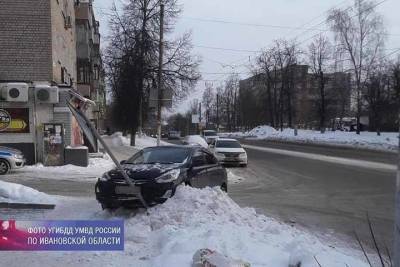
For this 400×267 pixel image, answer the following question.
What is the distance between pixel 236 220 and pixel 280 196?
22.6ft

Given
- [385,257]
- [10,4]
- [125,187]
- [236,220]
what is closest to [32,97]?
[10,4]

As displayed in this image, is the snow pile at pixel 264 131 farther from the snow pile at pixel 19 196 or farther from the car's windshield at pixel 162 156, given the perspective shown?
the snow pile at pixel 19 196

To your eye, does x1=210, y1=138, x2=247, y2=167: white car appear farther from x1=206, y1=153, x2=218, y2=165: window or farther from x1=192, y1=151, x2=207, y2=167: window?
x1=192, y1=151, x2=207, y2=167: window

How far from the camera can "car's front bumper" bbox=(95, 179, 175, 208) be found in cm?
1081

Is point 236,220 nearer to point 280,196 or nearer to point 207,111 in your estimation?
point 280,196

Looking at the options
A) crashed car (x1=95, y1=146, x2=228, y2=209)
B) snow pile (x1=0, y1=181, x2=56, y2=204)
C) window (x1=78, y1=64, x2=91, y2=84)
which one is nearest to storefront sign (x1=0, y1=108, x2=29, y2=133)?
snow pile (x1=0, y1=181, x2=56, y2=204)

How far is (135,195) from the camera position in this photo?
10.7 m

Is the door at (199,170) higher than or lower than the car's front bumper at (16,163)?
higher

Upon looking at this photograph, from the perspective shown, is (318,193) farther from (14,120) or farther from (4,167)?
(14,120)

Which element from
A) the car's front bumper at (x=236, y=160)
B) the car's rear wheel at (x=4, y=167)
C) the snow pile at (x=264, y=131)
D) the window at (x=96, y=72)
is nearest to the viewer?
the car's rear wheel at (x=4, y=167)

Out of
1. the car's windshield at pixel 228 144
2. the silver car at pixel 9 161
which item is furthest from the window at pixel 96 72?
the silver car at pixel 9 161

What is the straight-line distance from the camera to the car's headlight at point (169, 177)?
11041mm

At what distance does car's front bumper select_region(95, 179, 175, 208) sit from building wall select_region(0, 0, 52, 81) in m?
14.4

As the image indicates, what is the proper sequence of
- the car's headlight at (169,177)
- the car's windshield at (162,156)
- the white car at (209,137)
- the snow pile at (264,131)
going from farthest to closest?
the snow pile at (264,131), the white car at (209,137), the car's windshield at (162,156), the car's headlight at (169,177)
